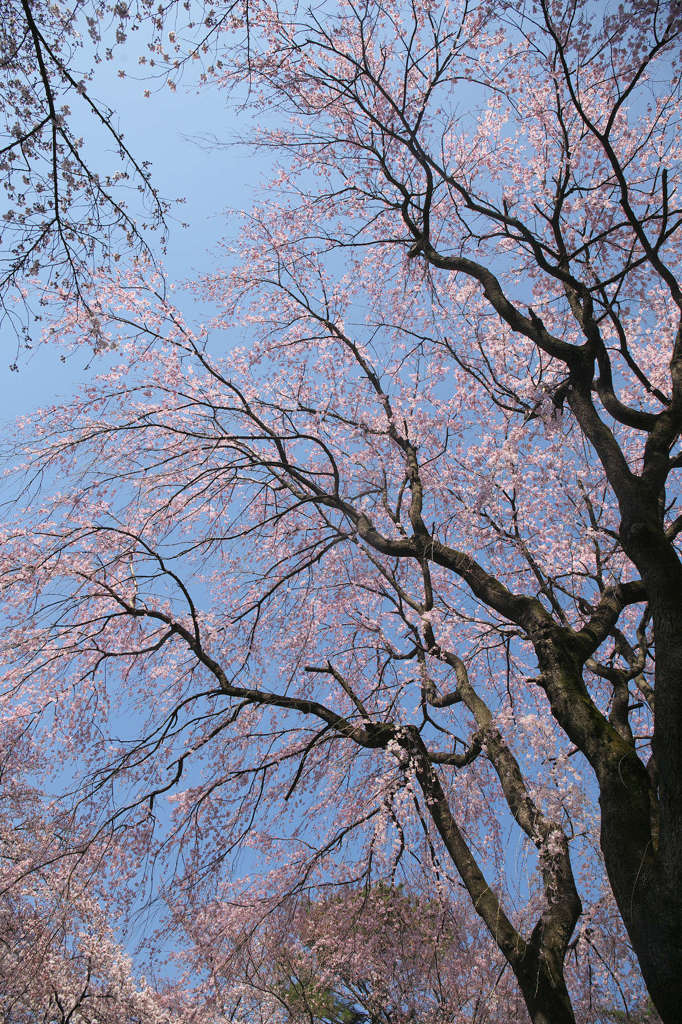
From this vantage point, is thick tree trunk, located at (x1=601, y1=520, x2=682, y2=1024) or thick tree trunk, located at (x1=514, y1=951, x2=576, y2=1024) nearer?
thick tree trunk, located at (x1=601, y1=520, x2=682, y2=1024)

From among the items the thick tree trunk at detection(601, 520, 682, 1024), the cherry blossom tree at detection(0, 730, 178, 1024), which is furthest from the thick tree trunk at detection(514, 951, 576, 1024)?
the cherry blossom tree at detection(0, 730, 178, 1024)

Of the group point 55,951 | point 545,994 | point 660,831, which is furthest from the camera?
point 55,951

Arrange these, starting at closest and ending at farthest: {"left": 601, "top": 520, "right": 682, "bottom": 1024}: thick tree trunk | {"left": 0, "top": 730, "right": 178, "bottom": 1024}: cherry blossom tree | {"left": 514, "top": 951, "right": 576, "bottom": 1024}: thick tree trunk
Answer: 1. {"left": 601, "top": 520, "right": 682, "bottom": 1024}: thick tree trunk
2. {"left": 514, "top": 951, "right": 576, "bottom": 1024}: thick tree trunk
3. {"left": 0, "top": 730, "right": 178, "bottom": 1024}: cherry blossom tree

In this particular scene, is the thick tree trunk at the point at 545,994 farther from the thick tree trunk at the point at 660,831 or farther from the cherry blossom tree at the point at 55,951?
the cherry blossom tree at the point at 55,951

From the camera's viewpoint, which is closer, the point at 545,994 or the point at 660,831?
the point at 660,831

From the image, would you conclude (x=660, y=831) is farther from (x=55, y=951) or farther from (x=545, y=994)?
(x=55, y=951)

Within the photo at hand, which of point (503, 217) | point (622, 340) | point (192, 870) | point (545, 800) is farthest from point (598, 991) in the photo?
point (503, 217)

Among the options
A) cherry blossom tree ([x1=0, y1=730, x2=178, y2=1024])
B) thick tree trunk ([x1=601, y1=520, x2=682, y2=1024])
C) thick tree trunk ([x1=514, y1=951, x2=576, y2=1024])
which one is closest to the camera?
thick tree trunk ([x1=601, y1=520, x2=682, y2=1024])

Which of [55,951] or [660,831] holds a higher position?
[660,831]

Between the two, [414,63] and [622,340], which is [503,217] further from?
[414,63]

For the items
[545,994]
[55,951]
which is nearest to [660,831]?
[545,994]

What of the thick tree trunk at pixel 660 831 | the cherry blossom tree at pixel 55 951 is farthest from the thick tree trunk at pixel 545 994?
the cherry blossom tree at pixel 55 951

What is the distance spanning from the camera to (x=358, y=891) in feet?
25.2

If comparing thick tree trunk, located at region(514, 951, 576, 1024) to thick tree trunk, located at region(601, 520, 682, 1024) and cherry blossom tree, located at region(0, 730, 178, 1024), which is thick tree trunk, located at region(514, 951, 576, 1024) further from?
cherry blossom tree, located at region(0, 730, 178, 1024)
